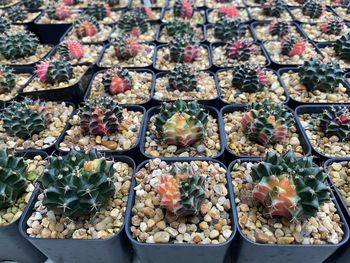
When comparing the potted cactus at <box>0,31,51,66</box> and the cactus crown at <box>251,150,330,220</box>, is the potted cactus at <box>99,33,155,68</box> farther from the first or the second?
the cactus crown at <box>251,150,330,220</box>

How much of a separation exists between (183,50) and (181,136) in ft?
4.88

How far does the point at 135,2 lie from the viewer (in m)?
5.44

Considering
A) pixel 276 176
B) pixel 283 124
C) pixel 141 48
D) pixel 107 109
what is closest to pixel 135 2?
pixel 141 48

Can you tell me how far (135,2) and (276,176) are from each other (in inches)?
175

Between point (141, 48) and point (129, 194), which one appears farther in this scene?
point (141, 48)

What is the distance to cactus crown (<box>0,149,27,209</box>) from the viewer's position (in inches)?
83.1

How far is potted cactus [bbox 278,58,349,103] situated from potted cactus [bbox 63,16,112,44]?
243 centimetres

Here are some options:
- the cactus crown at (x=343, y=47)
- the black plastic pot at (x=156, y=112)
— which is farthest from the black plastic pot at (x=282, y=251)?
the cactus crown at (x=343, y=47)

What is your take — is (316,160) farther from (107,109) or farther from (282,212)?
(107,109)

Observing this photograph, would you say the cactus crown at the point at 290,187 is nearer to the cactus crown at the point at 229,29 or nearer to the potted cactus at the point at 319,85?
the potted cactus at the point at 319,85

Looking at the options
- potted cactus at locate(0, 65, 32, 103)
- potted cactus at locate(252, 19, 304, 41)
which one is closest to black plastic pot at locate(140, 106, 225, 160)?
potted cactus at locate(0, 65, 32, 103)

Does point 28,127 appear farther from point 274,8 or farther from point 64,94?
point 274,8

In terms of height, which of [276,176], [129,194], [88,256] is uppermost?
[276,176]

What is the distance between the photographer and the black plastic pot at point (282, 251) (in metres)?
1.88
